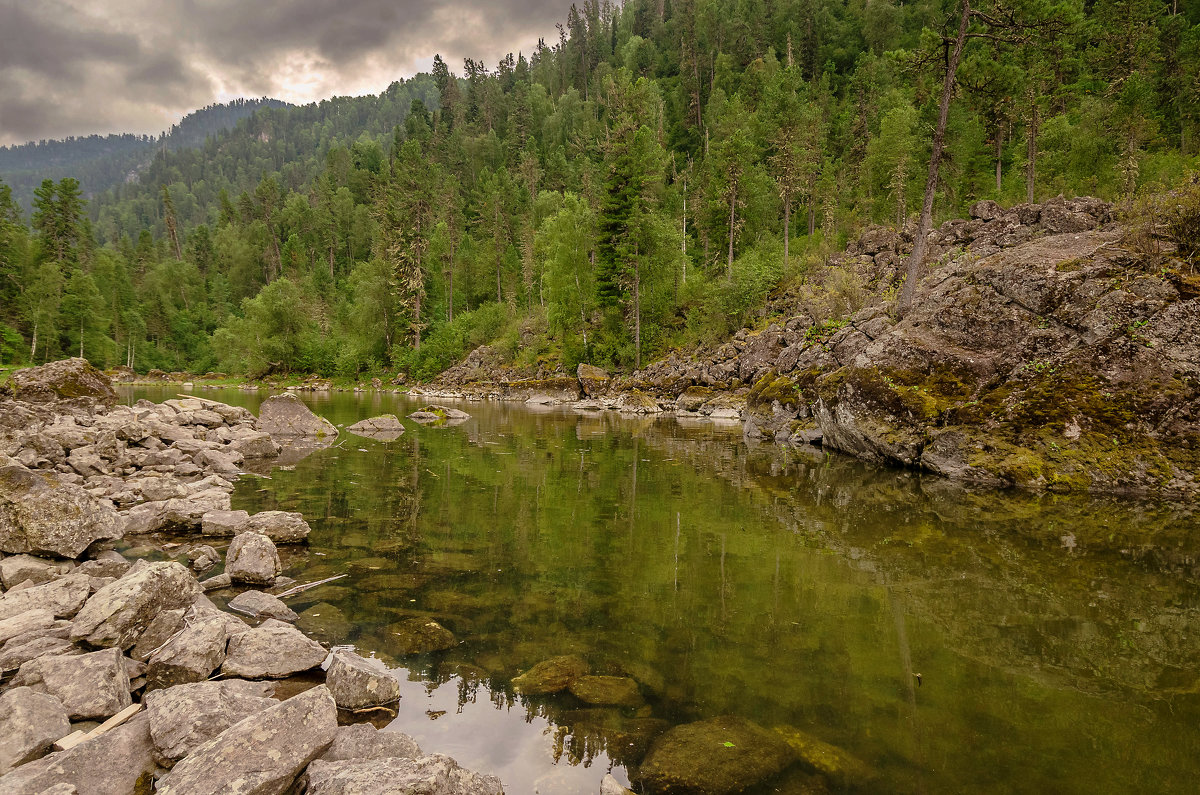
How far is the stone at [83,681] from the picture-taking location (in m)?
4.88

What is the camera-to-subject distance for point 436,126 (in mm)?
114625

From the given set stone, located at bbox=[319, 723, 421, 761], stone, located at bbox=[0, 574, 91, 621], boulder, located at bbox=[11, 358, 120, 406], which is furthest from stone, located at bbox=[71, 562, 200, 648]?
boulder, located at bbox=[11, 358, 120, 406]

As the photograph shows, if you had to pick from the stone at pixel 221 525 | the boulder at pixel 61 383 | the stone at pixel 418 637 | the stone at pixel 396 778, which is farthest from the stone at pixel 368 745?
the boulder at pixel 61 383

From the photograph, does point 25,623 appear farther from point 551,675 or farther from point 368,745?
point 551,675

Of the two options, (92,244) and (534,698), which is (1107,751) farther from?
(92,244)

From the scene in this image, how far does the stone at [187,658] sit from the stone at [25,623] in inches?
54.6

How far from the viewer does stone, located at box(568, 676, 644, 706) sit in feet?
17.8

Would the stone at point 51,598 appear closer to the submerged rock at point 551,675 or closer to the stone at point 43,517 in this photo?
the stone at point 43,517

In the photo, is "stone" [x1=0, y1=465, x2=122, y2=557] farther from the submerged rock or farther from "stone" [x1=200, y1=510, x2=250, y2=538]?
the submerged rock

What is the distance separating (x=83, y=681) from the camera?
503 cm

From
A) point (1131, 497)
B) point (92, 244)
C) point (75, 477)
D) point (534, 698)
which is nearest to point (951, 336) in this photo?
point (1131, 497)

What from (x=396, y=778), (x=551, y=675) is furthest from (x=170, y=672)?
(x=551, y=675)

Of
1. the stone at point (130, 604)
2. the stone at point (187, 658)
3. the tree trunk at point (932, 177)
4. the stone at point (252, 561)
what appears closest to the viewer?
the stone at point (187, 658)

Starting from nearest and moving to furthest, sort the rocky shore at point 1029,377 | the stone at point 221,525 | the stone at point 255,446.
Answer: the stone at point 221,525 < the rocky shore at point 1029,377 < the stone at point 255,446
